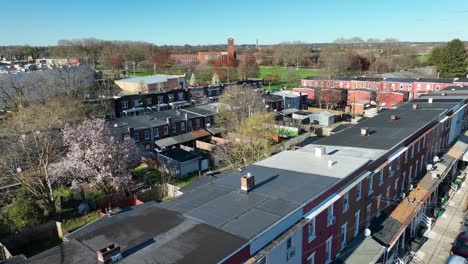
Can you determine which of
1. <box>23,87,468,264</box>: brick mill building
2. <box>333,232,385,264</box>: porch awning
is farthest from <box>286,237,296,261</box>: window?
<box>333,232,385,264</box>: porch awning

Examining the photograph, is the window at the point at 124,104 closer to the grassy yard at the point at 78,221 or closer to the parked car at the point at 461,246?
the grassy yard at the point at 78,221

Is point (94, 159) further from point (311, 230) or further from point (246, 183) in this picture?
point (311, 230)

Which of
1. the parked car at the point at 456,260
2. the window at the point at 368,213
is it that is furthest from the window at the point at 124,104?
the parked car at the point at 456,260

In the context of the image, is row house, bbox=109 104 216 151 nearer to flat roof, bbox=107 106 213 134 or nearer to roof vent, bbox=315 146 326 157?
flat roof, bbox=107 106 213 134

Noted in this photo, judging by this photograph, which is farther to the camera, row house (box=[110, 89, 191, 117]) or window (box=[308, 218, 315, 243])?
row house (box=[110, 89, 191, 117])

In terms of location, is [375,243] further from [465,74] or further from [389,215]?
[465,74]

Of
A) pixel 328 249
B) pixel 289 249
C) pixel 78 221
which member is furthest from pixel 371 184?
pixel 78 221
